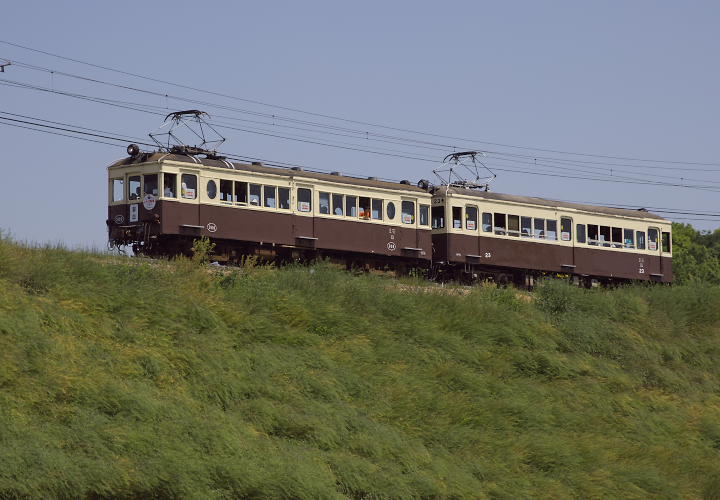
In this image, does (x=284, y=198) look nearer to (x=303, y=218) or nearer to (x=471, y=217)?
(x=303, y=218)

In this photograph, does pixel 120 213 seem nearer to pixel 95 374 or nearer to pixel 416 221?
pixel 416 221

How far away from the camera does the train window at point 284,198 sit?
1324 inches

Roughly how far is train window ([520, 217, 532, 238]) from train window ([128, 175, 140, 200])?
49.0 feet

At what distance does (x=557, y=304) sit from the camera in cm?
3097

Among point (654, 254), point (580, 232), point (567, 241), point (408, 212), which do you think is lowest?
point (654, 254)

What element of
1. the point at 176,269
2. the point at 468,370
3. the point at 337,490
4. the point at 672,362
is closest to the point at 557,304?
the point at 672,362

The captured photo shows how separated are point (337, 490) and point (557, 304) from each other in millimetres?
14678

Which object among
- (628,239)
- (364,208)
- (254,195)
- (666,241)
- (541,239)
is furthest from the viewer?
(666,241)

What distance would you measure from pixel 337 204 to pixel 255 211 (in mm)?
3321

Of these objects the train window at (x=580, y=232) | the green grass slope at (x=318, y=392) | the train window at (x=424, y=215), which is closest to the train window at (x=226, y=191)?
the green grass slope at (x=318, y=392)

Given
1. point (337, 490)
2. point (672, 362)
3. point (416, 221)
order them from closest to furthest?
A: point (337, 490) → point (672, 362) → point (416, 221)

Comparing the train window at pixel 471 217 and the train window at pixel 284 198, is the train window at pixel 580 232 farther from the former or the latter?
the train window at pixel 284 198

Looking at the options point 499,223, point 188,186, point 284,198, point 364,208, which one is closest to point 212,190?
point 188,186

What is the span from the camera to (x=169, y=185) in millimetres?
31469
